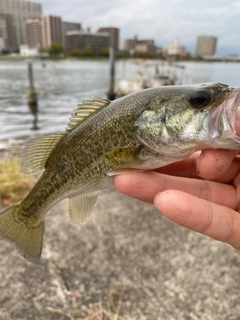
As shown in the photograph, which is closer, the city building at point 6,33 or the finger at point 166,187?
the finger at point 166,187

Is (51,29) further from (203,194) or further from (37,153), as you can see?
(203,194)

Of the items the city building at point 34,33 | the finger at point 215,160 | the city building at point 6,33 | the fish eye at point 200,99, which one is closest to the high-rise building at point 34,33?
the city building at point 34,33

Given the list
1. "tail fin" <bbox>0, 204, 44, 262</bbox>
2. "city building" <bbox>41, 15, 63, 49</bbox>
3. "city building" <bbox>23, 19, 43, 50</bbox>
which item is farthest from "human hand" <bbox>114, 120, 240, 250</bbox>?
"city building" <bbox>23, 19, 43, 50</bbox>

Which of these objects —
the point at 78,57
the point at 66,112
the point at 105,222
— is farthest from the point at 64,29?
the point at 105,222

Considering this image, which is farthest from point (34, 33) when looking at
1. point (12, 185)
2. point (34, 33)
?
point (12, 185)

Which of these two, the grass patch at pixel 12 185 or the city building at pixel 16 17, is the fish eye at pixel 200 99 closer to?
the grass patch at pixel 12 185

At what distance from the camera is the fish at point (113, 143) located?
1981mm

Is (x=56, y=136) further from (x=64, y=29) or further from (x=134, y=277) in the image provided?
(x=64, y=29)

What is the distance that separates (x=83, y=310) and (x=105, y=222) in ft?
4.87

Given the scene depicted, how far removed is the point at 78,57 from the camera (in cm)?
12462

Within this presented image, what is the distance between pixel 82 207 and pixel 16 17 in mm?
201454

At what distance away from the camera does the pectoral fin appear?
8.94 ft

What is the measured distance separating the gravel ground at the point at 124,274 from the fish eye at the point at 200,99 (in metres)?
2.17

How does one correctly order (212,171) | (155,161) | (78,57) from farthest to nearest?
(78,57) < (155,161) < (212,171)
